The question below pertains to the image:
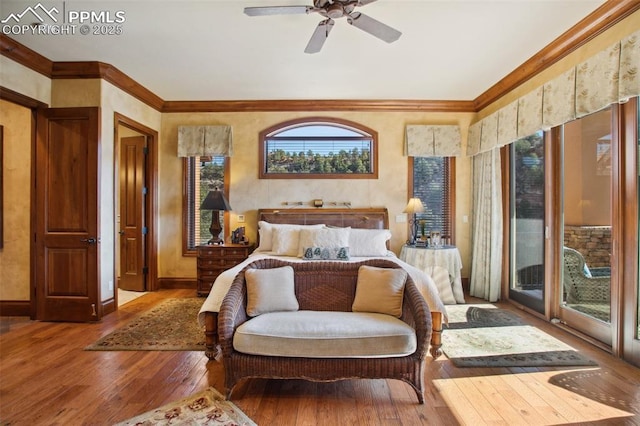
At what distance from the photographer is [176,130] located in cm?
543

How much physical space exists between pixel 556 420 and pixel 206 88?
5.10m

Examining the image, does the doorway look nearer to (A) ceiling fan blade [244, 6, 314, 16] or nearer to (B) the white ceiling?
(B) the white ceiling

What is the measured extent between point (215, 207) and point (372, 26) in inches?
129

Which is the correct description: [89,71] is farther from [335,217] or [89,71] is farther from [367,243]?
[367,243]

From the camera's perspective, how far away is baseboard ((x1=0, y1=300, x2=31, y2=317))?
4125 mm

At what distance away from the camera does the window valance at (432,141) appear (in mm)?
5215

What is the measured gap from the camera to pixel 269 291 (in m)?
2.65

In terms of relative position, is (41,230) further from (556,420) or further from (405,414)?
(556,420)

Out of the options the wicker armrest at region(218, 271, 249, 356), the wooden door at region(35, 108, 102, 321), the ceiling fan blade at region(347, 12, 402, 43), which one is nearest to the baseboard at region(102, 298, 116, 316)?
the wooden door at region(35, 108, 102, 321)

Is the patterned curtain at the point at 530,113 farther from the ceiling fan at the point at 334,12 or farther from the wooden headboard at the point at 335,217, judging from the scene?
the wooden headboard at the point at 335,217

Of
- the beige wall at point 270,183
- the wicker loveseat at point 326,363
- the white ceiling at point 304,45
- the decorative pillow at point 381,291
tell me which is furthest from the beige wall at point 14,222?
the decorative pillow at point 381,291

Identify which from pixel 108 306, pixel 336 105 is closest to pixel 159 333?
pixel 108 306

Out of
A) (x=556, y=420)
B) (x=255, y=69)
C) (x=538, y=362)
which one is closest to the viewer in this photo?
(x=556, y=420)

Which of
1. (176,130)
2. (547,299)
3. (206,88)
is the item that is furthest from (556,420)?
(176,130)
